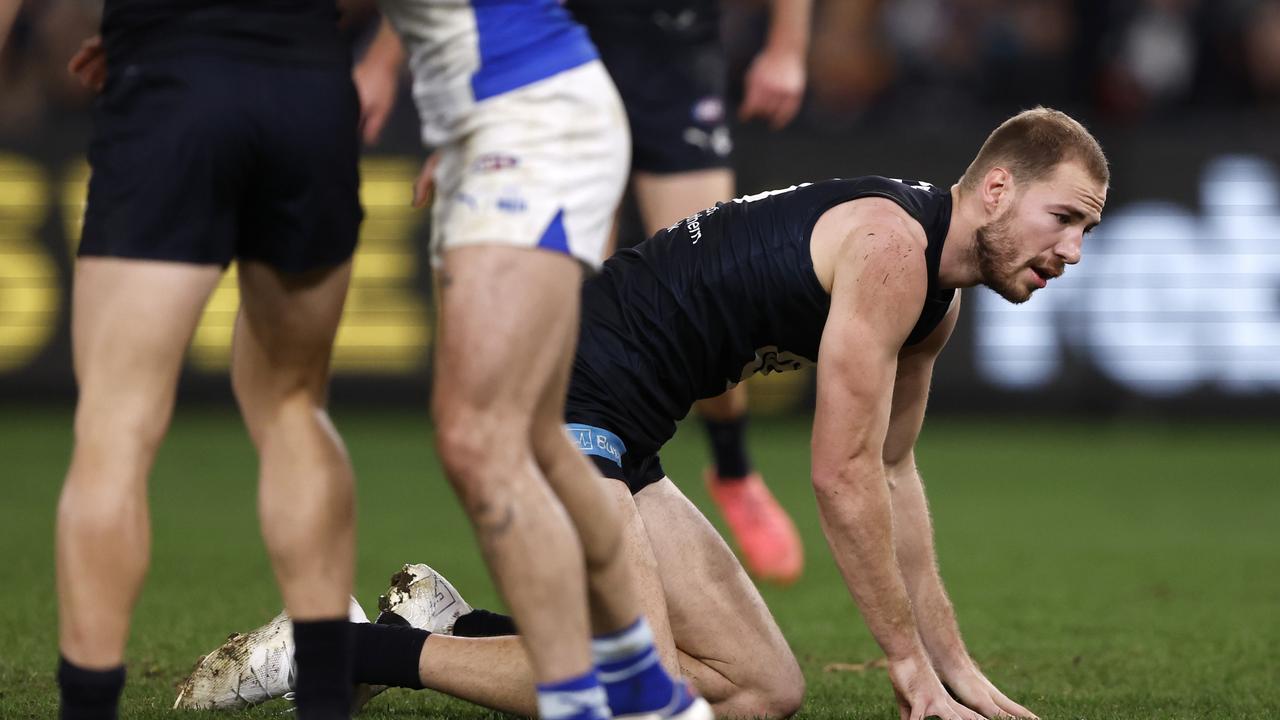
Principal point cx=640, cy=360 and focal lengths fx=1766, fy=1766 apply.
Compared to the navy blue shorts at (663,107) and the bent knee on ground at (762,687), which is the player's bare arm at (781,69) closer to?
the navy blue shorts at (663,107)

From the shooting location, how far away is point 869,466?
3.77m

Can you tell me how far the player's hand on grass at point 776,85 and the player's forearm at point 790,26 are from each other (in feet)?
0.10

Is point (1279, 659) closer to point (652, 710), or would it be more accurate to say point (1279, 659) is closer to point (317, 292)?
point (652, 710)

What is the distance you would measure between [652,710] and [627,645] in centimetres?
14

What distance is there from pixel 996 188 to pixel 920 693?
115 cm

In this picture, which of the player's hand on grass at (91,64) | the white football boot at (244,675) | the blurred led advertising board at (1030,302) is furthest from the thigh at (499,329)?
the blurred led advertising board at (1030,302)

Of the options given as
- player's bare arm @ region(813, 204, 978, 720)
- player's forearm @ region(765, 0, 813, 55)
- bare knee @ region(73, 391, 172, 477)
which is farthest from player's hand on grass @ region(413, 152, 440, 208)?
player's forearm @ region(765, 0, 813, 55)

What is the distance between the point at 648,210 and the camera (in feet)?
21.1

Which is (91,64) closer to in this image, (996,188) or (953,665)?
(996,188)

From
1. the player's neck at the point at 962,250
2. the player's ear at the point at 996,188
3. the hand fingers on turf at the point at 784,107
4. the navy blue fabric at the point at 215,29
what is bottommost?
the hand fingers on turf at the point at 784,107

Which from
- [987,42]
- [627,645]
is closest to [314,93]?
[627,645]

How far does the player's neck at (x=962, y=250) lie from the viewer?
13.2 feet

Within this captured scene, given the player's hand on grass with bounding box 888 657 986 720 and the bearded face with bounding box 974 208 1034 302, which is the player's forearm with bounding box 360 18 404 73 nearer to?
the bearded face with bounding box 974 208 1034 302

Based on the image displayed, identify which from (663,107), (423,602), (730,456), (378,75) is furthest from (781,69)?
(423,602)
